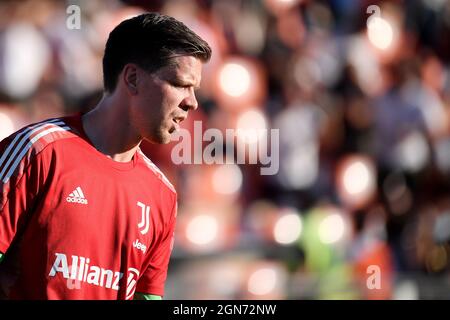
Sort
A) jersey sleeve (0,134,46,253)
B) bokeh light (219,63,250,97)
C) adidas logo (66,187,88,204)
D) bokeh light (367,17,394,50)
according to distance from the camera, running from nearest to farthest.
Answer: jersey sleeve (0,134,46,253), adidas logo (66,187,88,204), bokeh light (219,63,250,97), bokeh light (367,17,394,50)

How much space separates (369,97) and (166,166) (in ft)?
6.55

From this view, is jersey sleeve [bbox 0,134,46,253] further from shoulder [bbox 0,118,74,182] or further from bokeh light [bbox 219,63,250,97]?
Answer: bokeh light [bbox 219,63,250,97]

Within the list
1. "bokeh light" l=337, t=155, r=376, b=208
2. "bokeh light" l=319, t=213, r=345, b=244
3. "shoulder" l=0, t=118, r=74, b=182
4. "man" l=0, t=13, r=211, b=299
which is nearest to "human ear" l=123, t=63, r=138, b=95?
"man" l=0, t=13, r=211, b=299

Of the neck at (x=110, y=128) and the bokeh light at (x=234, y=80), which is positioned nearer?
the neck at (x=110, y=128)

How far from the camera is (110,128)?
2803mm

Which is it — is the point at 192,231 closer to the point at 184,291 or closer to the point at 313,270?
the point at 184,291

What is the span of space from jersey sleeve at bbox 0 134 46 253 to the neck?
10.7 inches

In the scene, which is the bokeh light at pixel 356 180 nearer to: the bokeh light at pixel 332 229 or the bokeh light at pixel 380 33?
the bokeh light at pixel 332 229

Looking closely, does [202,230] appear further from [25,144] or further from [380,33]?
[25,144]

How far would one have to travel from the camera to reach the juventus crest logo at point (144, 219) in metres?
2.86

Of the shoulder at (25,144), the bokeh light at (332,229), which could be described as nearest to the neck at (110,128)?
the shoulder at (25,144)

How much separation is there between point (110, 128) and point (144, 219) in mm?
318

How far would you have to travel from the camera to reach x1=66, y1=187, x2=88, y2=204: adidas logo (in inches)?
105

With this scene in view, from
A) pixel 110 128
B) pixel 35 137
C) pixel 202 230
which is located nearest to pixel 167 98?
pixel 110 128
